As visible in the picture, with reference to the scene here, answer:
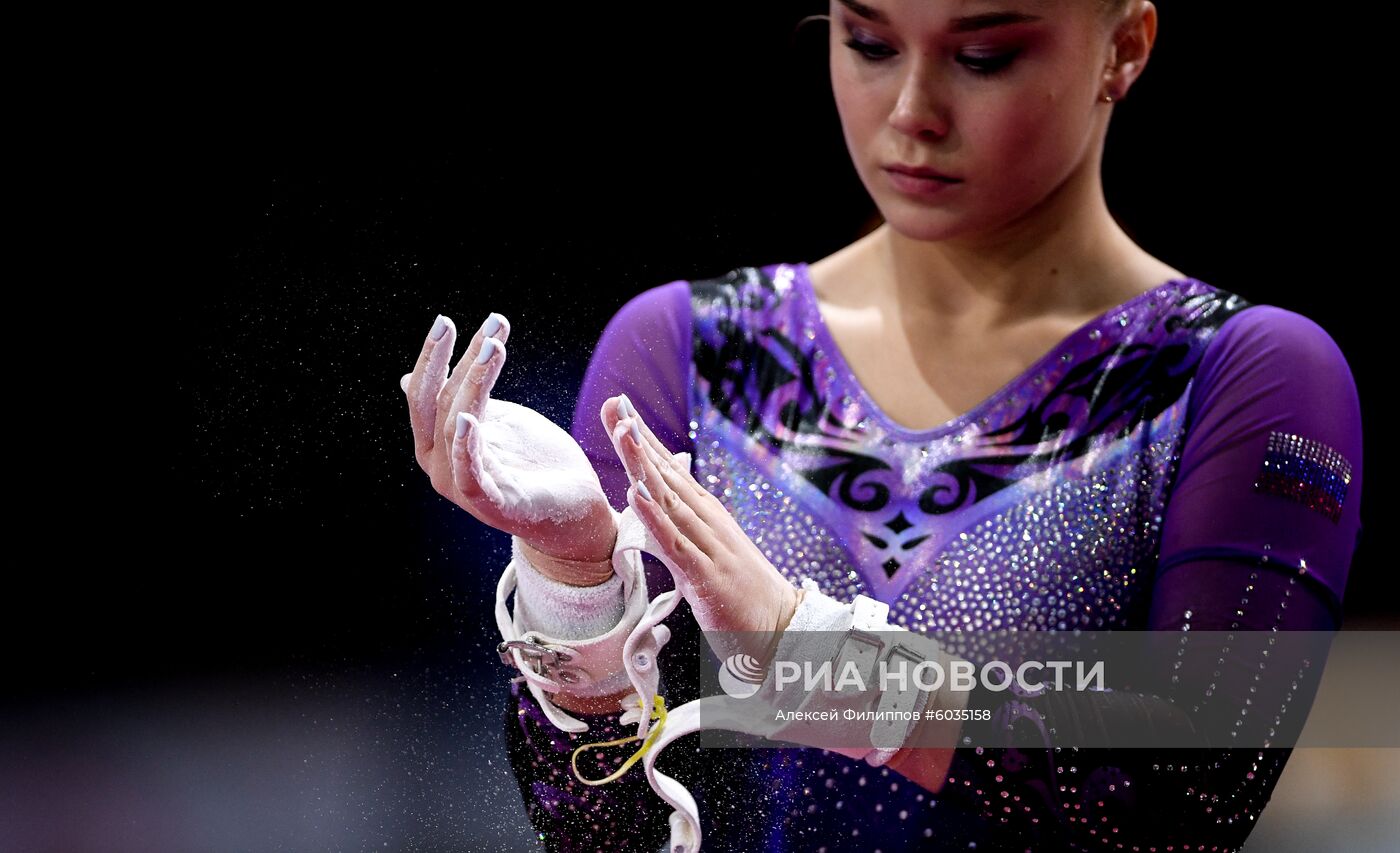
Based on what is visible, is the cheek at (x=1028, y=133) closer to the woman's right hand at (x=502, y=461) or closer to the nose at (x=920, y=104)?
the nose at (x=920, y=104)

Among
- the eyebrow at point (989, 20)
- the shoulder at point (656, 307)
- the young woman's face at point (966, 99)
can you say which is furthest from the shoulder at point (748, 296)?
the eyebrow at point (989, 20)

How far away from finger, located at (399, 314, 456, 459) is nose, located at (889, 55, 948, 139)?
0.30 meters

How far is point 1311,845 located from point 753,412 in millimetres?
619

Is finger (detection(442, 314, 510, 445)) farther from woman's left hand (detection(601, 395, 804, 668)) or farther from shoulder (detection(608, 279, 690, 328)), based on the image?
shoulder (detection(608, 279, 690, 328))

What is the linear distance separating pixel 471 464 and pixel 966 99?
367 millimetres

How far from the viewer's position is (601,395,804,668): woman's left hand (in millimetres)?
763

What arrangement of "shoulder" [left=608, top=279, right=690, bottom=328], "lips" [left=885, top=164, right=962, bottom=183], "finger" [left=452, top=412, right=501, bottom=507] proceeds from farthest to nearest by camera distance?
1. "shoulder" [left=608, top=279, right=690, bottom=328]
2. "lips" [left=885, top=164, right=962, bottom=183]
3. "finger" [left=452, top=412, right=501, bottom=507]

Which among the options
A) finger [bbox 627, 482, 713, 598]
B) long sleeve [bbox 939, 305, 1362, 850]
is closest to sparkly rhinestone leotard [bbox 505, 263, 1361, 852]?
long sleeve [bbox 939, 305, 1362, 850]

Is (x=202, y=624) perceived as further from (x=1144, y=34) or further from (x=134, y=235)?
(x=1144, y=34)

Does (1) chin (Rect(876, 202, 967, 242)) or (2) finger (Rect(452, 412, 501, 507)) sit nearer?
(2) finger (Rect(452, 412, 501, 507))

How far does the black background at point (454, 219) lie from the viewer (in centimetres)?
94

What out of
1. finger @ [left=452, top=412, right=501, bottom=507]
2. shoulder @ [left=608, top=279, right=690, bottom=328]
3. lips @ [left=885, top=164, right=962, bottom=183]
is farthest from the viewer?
shoulder @ [left=608, top=279, right=690, bottom=328]

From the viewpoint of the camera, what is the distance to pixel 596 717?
2.89 ft

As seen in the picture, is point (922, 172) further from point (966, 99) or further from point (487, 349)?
point (487, 349)
